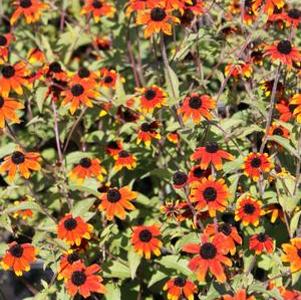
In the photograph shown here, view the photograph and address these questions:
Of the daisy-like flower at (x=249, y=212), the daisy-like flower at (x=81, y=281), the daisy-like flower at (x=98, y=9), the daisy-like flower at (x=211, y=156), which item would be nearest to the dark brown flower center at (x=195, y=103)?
the daisy-like flower at (x=211, y=156)

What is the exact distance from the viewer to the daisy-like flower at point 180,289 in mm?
2434

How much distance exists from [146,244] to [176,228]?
31cm

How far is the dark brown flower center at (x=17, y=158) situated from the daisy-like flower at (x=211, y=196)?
2.39 feet

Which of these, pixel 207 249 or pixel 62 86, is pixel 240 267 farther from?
pixel 62 86

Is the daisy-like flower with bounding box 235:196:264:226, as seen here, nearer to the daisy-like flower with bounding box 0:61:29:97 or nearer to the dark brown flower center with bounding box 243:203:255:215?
the dark brown flower center with bounding box 243:203:255:215

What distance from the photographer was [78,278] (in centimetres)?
236

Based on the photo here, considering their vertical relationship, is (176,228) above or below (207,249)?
below

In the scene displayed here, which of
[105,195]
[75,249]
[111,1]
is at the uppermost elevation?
[111,1]

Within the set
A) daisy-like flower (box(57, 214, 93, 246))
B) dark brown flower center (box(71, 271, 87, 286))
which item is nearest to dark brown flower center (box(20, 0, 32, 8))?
daisy-like flower (box(57, 214, 93, 246))

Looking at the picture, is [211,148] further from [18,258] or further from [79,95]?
[18,258]

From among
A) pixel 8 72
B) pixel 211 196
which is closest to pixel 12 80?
pixel 8 72

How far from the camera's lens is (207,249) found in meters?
2.15

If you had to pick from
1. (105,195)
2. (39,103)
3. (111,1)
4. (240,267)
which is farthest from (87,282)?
(111,1)

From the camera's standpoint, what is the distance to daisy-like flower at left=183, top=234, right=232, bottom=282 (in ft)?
6.93
